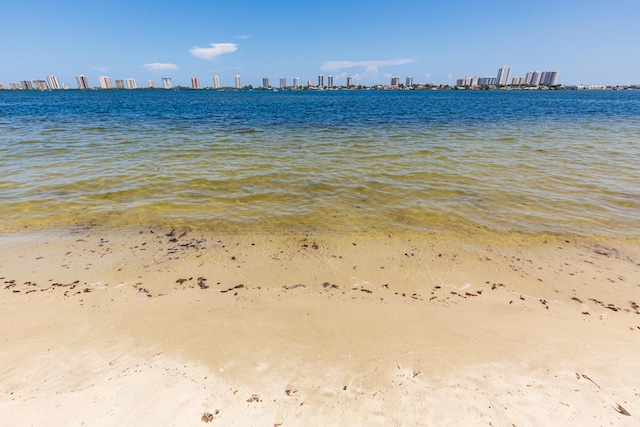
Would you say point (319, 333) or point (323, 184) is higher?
point (319, 333)

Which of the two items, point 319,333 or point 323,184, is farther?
point 323,184

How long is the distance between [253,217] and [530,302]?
6278mm

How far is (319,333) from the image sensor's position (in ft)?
13.4

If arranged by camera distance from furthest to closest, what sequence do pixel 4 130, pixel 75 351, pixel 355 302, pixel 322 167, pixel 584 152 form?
pixel 4 130, pixel 584 152, pixel 322 167, pixel 355 302, pixel 75 351

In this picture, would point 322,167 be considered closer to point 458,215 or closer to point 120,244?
point 458,215

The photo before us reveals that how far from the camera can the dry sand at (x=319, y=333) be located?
304 cm

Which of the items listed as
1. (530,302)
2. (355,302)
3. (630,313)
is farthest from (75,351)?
(630,313)

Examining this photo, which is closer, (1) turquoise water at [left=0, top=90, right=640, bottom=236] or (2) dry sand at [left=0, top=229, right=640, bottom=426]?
(2) dry sand at [left=0, top=229, right=640, bottom=426]

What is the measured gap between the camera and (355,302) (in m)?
4.74

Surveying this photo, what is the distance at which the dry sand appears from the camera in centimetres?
304

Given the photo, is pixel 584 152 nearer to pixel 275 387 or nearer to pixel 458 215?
pixel 458 215

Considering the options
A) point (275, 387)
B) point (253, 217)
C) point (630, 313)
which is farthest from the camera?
point (253, 217)

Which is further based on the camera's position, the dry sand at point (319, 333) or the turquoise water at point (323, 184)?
the turquoise water at point (323, 184)

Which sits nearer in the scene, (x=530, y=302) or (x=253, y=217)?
(x=530, y=302)
